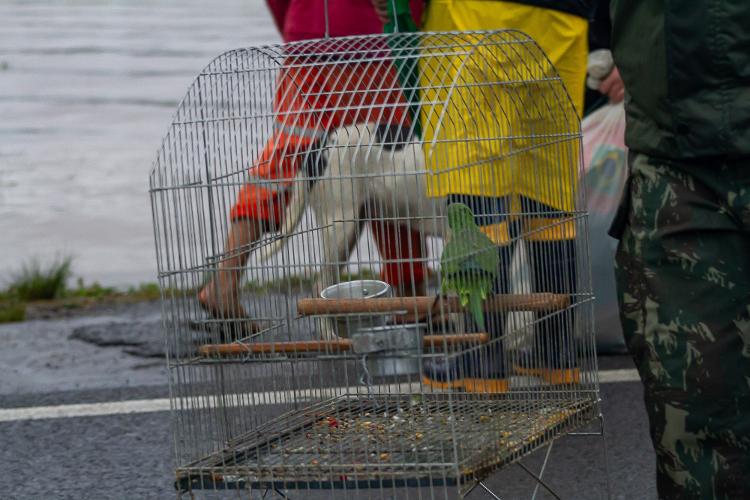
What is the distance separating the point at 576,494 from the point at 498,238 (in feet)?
3.58

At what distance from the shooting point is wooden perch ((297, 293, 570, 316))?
9.57 feet

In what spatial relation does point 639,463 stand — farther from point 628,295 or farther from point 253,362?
point 253,362

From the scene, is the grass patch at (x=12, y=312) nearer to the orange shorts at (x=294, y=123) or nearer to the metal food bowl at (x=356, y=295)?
the orange shorts at (x=294, y=123)

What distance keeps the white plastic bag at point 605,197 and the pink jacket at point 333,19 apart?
101 cm

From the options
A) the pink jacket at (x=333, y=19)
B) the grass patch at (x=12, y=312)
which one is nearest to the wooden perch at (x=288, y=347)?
the pink jacket at (x=333, y=19)

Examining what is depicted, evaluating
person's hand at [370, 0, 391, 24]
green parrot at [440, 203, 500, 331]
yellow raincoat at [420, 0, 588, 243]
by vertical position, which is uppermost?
person's hand at [370, 0, 391, 24]

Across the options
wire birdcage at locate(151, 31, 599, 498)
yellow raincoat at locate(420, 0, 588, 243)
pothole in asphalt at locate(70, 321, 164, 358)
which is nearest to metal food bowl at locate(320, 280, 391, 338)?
wire birdcage at locate(151, 31, 599, 498)

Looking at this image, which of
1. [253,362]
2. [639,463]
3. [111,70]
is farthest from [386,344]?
[111,70]

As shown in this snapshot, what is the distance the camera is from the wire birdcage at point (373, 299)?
9.54ft

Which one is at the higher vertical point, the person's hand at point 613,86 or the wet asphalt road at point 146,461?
the person's hand at point 613,86

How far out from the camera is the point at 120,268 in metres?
7.91

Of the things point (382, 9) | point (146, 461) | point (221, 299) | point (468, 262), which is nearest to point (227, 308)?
point (221, 299)

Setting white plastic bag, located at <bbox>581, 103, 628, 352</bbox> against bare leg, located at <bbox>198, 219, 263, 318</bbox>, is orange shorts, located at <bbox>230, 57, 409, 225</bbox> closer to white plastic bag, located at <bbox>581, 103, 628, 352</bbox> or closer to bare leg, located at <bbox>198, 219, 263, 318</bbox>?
bare leg, located at <bbox>198, 219, 263, 318</bbox>

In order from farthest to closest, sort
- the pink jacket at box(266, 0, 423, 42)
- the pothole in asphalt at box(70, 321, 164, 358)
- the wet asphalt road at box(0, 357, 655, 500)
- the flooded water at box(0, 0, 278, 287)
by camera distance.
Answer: the flooded water at box(0, 0, 278, 287)
the pothole in asphalt at box(70, 321, 164, 358)
the pink jacket at box(266, 0, 423, 42)
the wet asphalt road at box(0, 357, 655, 500)
